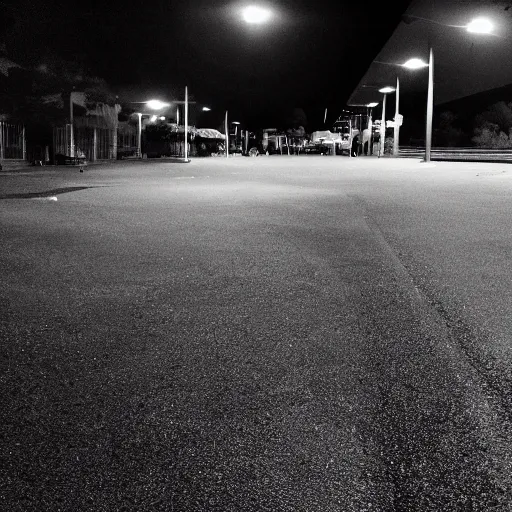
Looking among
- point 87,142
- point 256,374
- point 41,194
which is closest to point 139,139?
point 87,142

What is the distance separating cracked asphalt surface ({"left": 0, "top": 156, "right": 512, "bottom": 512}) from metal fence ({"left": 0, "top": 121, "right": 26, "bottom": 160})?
25.1 meters

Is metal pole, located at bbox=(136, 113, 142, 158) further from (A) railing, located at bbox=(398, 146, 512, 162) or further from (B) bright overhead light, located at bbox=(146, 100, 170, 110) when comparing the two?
(A) railing, located at bbox=(398, 146, 512, 162)

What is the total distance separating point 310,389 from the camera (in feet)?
9.45

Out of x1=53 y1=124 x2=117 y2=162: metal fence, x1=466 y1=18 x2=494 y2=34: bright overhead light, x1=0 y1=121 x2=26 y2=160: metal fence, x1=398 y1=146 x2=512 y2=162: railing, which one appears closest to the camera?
x1=466 y1=18 x2=494 y2=34: bright overhead light

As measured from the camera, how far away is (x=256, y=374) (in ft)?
10.1

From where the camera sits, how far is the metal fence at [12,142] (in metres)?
30.0

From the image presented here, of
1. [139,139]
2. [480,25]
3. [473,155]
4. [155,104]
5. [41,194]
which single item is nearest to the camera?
[41,194]

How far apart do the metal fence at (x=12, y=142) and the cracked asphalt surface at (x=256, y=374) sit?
988 inches

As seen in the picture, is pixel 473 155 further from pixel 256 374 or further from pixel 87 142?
pixel 256 374

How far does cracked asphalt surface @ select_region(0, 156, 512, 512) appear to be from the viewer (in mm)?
2057

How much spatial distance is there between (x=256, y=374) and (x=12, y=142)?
3064 centimetres

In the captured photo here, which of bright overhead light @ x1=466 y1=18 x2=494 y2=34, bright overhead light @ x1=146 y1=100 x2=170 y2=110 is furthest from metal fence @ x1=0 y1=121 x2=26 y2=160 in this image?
bright overhead light @ x1=466 y1=18 x2=494 y2=34

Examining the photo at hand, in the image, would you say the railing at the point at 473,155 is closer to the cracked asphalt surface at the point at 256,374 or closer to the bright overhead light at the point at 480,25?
the bright overhead light at the point at 480,25

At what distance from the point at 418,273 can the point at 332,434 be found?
3.13m
